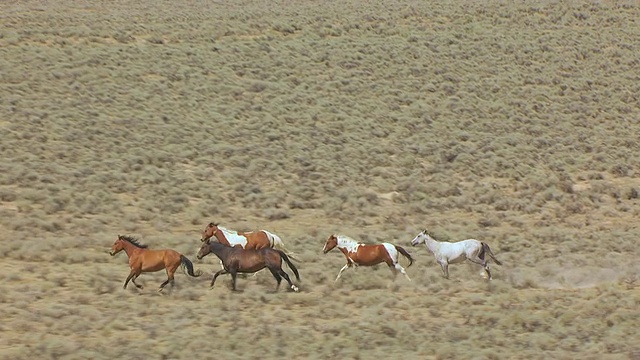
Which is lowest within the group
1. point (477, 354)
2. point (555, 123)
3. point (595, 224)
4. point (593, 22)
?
point (477, 354)

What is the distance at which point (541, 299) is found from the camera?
18062 mm

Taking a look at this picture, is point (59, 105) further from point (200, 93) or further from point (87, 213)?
point (87, 213)

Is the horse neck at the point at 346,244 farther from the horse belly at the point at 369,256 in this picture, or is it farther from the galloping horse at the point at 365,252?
the horse belly at the point at 369,256

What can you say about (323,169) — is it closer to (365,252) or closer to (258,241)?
(258,241)

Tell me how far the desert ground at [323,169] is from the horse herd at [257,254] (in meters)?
0.45

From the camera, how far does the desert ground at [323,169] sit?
15648 mm

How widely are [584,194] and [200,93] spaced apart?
669 inches

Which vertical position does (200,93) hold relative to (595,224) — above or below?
above

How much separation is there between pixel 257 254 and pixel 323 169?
15.0m

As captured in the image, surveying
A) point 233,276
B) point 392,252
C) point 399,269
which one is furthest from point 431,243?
point 233,276

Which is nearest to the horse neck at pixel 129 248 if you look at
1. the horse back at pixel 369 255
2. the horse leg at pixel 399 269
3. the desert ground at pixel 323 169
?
the desert ground at pixel 323 169

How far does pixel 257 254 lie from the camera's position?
1730 cm

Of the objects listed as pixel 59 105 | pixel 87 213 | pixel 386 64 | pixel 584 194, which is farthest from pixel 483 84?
pixel 87 213

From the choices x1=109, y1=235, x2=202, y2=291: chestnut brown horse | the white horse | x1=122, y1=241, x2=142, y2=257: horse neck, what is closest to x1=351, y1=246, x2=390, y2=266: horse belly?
the white horse
